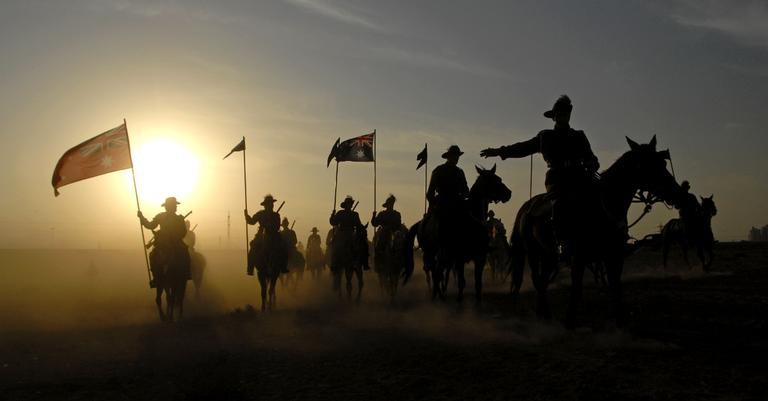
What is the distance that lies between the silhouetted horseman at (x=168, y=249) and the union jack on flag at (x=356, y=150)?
1283 centimetres

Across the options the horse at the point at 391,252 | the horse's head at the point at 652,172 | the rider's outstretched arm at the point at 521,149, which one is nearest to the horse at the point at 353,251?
the horse at the point at 391,252

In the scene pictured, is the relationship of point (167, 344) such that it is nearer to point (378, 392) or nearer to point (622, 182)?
point (378, 392)

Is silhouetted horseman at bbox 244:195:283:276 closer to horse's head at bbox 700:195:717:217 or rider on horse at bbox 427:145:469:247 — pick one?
rider on horse at bbox 427:145:469:247

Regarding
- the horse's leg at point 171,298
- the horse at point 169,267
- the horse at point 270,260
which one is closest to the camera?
the horse at point 169,267

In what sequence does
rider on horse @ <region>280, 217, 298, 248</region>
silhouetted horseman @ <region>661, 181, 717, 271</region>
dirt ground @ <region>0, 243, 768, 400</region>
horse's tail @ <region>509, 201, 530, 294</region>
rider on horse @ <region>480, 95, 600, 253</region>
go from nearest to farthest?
dirt ground @ <region>0, 243, 768, 400</region> < rider on horse @ <region>480, 95, 600, 253</region> < horse's tail @ <region>509, 201, 530, 294</region> < silhouetted horseman @ <region>661, 181, 717, 271</region> < rider on horse @ <region>280, 217, 298, 248</region>

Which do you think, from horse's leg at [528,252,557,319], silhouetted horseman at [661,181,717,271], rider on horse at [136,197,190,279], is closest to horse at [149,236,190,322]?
rider on horse at [136,197,190,279]

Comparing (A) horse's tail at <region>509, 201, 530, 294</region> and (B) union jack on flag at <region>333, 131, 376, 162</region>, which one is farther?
(B) union jack on flag at <region>333, 131, 376, 162</region>

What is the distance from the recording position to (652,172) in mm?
8969

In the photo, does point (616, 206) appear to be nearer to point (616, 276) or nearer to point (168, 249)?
point (616, 276)

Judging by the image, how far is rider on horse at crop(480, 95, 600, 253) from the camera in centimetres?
920

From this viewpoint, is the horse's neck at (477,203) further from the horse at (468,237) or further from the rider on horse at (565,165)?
the rider on horse at (565,165)

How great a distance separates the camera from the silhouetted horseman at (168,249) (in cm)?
1566

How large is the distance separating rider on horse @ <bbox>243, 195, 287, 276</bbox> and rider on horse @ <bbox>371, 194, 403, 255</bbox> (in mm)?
3005

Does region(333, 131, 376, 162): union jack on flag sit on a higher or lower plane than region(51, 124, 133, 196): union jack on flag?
higher
